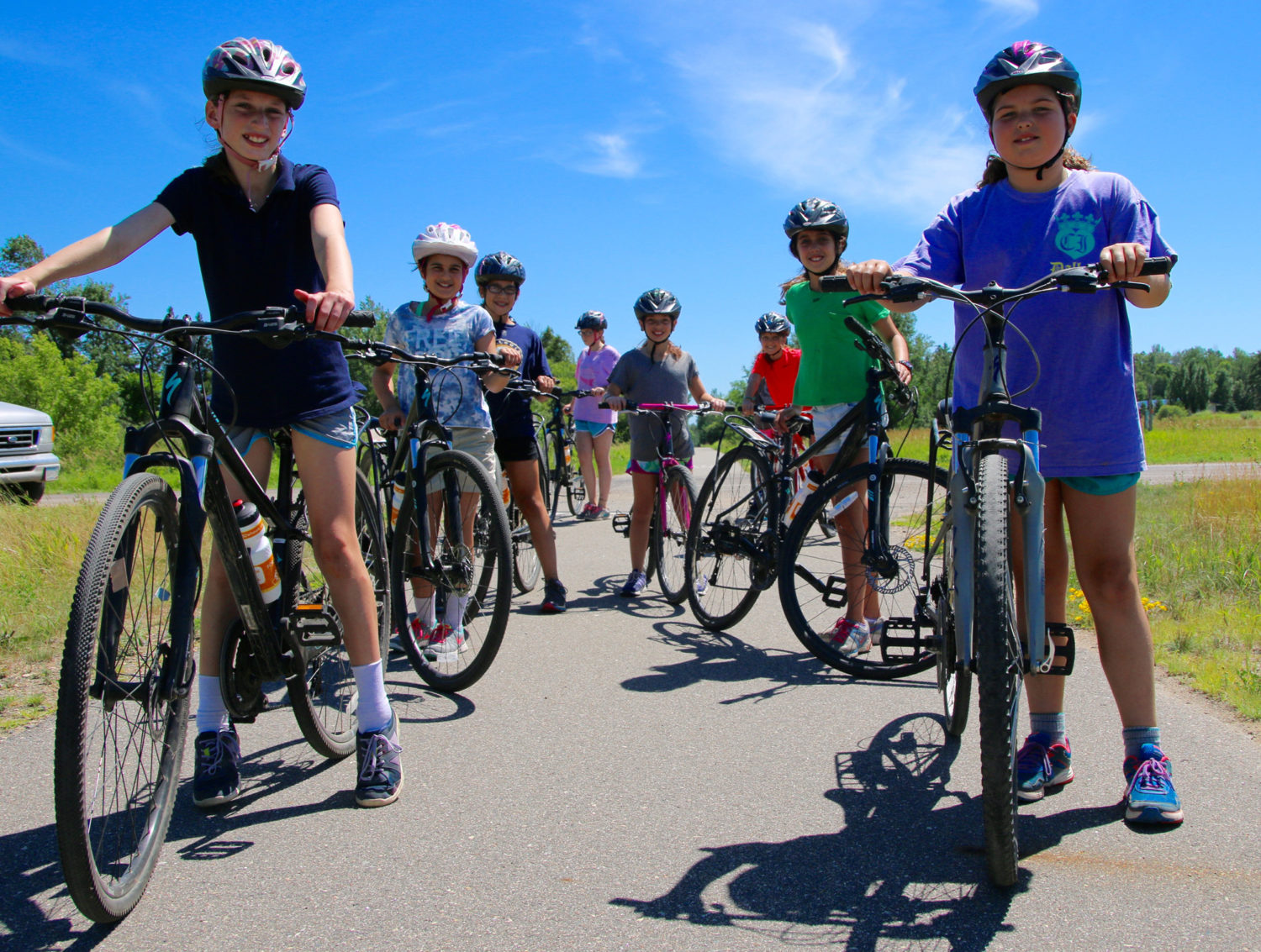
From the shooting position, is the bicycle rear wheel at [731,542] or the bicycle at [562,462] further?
the bicycle at [562,462]

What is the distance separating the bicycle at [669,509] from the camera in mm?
6168

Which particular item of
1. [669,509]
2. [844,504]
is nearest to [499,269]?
[669,509]

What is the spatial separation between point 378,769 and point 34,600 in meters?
3.47

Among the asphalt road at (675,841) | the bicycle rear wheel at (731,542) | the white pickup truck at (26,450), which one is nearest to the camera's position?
the asphalt road at (675,841)

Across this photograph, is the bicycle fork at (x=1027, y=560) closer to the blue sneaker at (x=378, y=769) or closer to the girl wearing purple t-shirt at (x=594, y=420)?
the blue sneaker at (x=378, y=769)

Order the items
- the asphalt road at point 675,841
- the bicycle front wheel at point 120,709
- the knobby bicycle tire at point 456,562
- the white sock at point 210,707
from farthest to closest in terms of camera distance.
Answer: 1. the knobby bicycle tire at point 456,562
2. the white sock at point 210,707
3. the asphalt road at point 675,841
4. the bicycle front wheel at point 120,709

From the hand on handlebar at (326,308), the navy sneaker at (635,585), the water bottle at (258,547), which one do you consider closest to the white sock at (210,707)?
the water bottle at (258,547)

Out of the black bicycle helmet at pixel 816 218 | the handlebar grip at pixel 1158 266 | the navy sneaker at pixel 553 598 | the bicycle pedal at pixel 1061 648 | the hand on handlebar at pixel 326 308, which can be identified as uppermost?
the black bicycle helmet at pixel 816 218

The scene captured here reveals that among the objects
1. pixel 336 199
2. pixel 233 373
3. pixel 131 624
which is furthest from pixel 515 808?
pixel 336 199

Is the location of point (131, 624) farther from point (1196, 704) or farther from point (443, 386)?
point (1196, 704)

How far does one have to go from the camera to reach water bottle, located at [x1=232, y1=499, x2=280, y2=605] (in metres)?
2.88

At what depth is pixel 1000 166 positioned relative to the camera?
10.1 feet

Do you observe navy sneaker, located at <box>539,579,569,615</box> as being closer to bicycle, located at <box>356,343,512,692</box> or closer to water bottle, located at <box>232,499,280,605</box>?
bicycle, located at <box>356,343,512,692</box>

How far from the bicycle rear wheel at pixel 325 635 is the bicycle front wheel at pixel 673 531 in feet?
8.44
